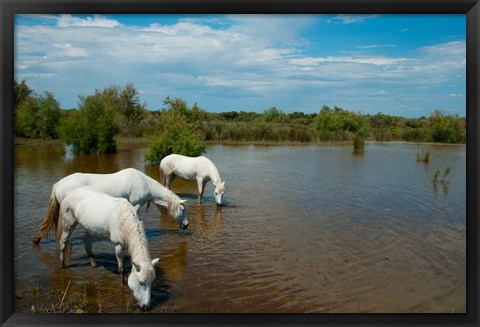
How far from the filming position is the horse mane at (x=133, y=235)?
529 centimetres

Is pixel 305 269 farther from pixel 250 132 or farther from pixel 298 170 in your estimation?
pixel 250 132

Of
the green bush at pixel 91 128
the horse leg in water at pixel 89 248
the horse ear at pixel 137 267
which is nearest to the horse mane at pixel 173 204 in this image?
the horse leg in water at pixel 89 248

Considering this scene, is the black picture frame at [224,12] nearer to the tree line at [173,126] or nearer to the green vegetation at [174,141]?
the tree line at [173,126]

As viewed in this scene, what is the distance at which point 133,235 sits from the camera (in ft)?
18.1

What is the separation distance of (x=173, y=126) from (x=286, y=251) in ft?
33.8

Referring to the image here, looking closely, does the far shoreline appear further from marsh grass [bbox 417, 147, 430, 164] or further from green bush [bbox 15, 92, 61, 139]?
marsh grass [bbox 417, 147, 430, 164]

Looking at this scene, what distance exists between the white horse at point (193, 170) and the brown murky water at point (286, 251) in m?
0.60

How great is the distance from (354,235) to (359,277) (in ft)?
6.65

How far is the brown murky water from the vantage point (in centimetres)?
559

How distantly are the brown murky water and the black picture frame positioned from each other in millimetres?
314

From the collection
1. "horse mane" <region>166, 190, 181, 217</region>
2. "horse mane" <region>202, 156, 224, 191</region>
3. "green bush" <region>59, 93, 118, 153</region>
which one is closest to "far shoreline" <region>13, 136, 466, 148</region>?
"green bush" <region>59, 93, 118, 153</region>

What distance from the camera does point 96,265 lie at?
6.59m

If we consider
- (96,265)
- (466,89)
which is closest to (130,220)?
(96,265)

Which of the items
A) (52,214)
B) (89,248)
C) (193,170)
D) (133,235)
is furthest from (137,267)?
(193,170)
